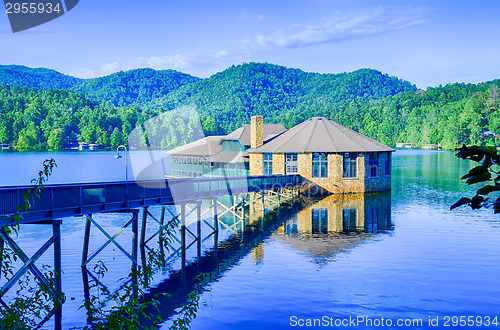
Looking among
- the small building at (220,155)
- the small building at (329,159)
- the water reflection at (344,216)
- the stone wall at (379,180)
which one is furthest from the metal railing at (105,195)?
the small building at (220,155)

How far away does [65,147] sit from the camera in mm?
173000

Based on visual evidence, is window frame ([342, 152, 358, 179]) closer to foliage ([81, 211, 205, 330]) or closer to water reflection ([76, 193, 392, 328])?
water reflection ([76, 193, 392, 328])

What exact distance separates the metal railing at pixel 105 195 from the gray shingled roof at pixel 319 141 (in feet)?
53.5

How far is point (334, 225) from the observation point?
3391 centimetres

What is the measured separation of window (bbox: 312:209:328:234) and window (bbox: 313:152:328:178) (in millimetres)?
9040

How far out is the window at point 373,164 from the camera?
4956cm

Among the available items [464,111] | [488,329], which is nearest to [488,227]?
[488,329]

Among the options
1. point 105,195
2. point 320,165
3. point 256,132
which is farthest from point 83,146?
point 105,195

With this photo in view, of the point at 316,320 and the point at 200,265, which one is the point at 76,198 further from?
the point at 316,320

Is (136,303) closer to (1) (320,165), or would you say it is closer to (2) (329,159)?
(2) (329,159)

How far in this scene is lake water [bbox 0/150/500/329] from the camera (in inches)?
703

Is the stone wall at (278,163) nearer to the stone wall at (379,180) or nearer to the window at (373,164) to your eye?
the stone wall at (379,180)

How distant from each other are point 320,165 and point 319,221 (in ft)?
45.6

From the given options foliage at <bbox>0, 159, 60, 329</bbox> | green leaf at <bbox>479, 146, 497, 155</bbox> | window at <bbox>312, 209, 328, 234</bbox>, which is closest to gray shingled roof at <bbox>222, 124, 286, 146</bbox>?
window at <bbox>312, 209, 328, 234</bbox>
